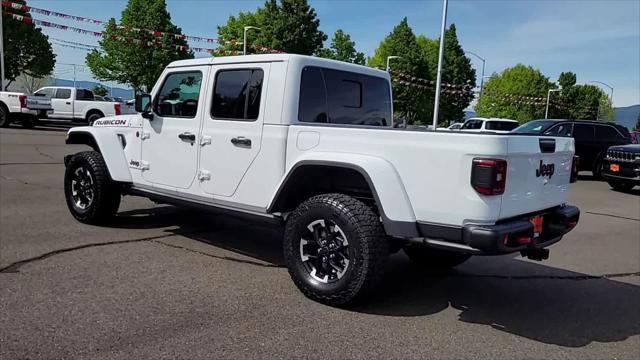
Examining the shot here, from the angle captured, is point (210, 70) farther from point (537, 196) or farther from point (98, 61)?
point (98, 61)

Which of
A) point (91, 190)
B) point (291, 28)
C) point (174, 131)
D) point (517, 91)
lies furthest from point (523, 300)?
point (517, 91)

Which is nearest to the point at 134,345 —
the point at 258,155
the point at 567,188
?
the point at 258,155

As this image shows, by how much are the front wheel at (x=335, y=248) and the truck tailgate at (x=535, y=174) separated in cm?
95

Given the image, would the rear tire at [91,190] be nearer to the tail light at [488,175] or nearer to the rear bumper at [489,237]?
the rear bumper at [489,237]

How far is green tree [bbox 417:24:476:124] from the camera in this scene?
172 feet

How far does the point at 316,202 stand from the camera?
4098mm

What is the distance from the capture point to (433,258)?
5.34 meters

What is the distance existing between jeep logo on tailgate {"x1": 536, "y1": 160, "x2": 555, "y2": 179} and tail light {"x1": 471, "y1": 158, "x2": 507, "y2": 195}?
58cm

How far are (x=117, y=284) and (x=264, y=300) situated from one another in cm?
124

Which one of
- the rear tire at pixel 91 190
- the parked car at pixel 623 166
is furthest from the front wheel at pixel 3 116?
the parked car at pixel 623 166

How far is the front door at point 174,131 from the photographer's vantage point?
5188 mm

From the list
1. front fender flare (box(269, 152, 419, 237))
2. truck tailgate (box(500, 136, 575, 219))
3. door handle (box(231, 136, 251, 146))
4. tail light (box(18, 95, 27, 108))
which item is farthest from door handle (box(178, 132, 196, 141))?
tail light (box(18, 95, 27, 108))

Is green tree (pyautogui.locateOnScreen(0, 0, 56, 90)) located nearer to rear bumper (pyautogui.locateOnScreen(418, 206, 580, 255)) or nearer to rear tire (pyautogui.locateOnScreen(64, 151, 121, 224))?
rear tire (pyautogui.locateOnScreen(64, 151, 121, 224))

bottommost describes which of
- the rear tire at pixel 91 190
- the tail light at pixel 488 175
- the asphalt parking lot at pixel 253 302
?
the asphalt parking lot at pixel 253 302
